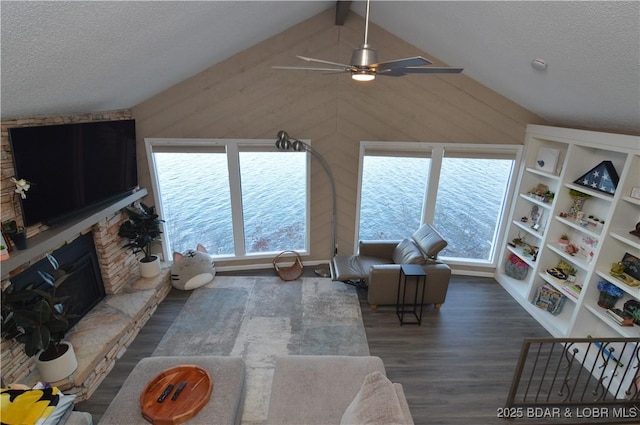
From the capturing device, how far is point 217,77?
169 inches

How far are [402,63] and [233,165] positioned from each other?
3.31m

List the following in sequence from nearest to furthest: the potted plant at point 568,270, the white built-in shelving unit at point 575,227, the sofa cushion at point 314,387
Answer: the sofa cushion at point 314,387, the white built-in shelving unit at point 575,227, the potted plant at point 568,270

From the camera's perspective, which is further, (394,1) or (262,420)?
(394,1)

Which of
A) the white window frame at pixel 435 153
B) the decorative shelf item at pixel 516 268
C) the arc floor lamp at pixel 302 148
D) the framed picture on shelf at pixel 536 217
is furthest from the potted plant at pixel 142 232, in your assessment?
the framed picture on shelf at pixel 536 217

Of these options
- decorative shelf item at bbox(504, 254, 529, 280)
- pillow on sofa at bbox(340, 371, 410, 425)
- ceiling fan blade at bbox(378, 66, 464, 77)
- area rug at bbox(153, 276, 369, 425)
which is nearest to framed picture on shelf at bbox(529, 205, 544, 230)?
decorative shelf item at bbox(504, 254, 529, 280)

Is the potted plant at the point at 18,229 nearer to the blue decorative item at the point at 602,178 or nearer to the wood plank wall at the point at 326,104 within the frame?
the wood plank wall at the point at 326,104

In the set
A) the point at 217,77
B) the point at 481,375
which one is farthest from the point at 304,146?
the point at 481,375

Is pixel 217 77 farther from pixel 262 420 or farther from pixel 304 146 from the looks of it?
pixel 262 420

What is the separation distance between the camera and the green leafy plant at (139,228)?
412cm

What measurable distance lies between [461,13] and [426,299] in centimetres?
321

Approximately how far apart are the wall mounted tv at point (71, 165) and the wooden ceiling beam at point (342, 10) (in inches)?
118

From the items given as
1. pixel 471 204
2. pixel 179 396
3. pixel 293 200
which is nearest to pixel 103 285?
pixel 179 396

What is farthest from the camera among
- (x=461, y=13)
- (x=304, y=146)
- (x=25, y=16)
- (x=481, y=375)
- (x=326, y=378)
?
(x=304, y=146)

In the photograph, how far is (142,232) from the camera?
165 inches
